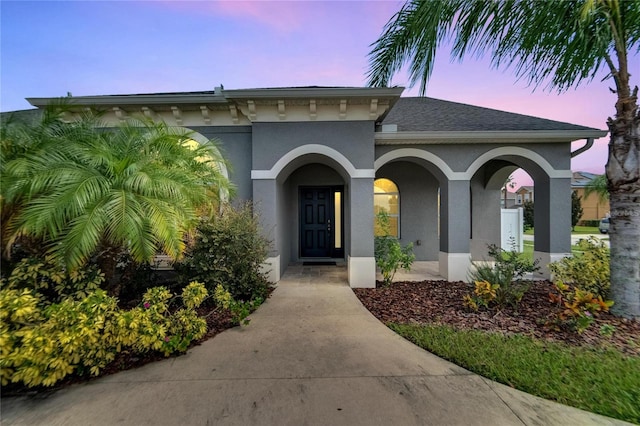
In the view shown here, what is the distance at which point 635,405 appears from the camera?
2420mm

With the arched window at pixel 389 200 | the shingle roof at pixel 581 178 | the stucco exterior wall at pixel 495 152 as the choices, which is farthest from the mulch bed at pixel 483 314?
the shingle roof at pixel 581 178

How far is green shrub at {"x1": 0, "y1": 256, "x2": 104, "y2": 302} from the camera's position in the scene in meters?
3.13

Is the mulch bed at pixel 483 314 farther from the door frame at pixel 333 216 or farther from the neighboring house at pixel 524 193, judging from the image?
the neighboring house at pixel 524 193

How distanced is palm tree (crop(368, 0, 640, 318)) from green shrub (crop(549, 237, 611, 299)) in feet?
1.71

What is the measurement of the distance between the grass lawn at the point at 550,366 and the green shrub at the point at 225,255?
10.0 feet

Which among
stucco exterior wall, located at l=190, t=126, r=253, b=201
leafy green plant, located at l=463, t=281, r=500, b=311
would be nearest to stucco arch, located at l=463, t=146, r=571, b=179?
leafy green plant, located at l=463, t=281, r=500, b=311

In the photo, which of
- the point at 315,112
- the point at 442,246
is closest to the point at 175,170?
the point at 315,112

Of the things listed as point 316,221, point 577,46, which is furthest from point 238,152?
point 577,46

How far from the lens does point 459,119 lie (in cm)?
790

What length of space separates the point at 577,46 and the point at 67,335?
798 centimetres

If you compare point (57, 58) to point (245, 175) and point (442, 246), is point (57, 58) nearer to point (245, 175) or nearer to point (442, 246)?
point (245, 175)

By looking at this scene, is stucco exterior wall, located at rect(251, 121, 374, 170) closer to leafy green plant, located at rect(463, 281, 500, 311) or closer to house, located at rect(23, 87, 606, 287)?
house, located at rect(23, 87, 606, 287)

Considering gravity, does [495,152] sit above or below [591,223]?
above

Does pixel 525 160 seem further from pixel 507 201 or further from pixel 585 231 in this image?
pixel 507 201
